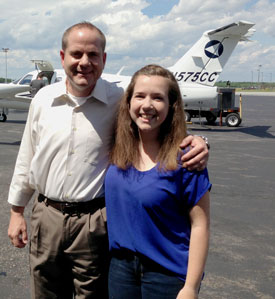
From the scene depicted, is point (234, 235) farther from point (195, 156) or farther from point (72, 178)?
point (195, 156)

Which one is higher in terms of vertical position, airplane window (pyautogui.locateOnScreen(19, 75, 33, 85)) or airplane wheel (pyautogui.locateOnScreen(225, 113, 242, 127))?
airplane window (pyautogui.locateOnScreen(19, 75, 33, 85))

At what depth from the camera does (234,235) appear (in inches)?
188

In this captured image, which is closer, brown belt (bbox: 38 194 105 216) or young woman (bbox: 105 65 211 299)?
young woman (bbox: 105 65 211 299)

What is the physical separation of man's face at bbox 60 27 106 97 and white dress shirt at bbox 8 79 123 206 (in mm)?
125

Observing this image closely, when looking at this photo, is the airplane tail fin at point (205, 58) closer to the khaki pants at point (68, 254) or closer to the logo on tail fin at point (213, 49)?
the logo on tail fin at point (213, 49)

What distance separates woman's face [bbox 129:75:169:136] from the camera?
192 cm

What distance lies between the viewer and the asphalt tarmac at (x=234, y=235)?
3.54 m

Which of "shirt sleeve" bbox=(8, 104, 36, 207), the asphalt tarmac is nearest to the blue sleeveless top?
"shirt sleeve" bbox=(8, 104, 36, 207)

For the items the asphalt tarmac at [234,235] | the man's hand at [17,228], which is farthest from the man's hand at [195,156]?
the asphalt tarmac at [234,235]

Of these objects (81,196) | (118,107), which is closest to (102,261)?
(81,196)

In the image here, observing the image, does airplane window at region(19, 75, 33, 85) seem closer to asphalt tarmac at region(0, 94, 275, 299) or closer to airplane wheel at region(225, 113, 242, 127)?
asphalt tarmac at region(0, 94, 275, 299)

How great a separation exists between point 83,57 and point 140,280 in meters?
1.24

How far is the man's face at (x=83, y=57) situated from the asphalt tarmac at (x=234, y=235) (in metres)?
2.15

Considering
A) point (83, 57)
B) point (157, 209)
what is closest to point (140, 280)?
point (157, 209)
